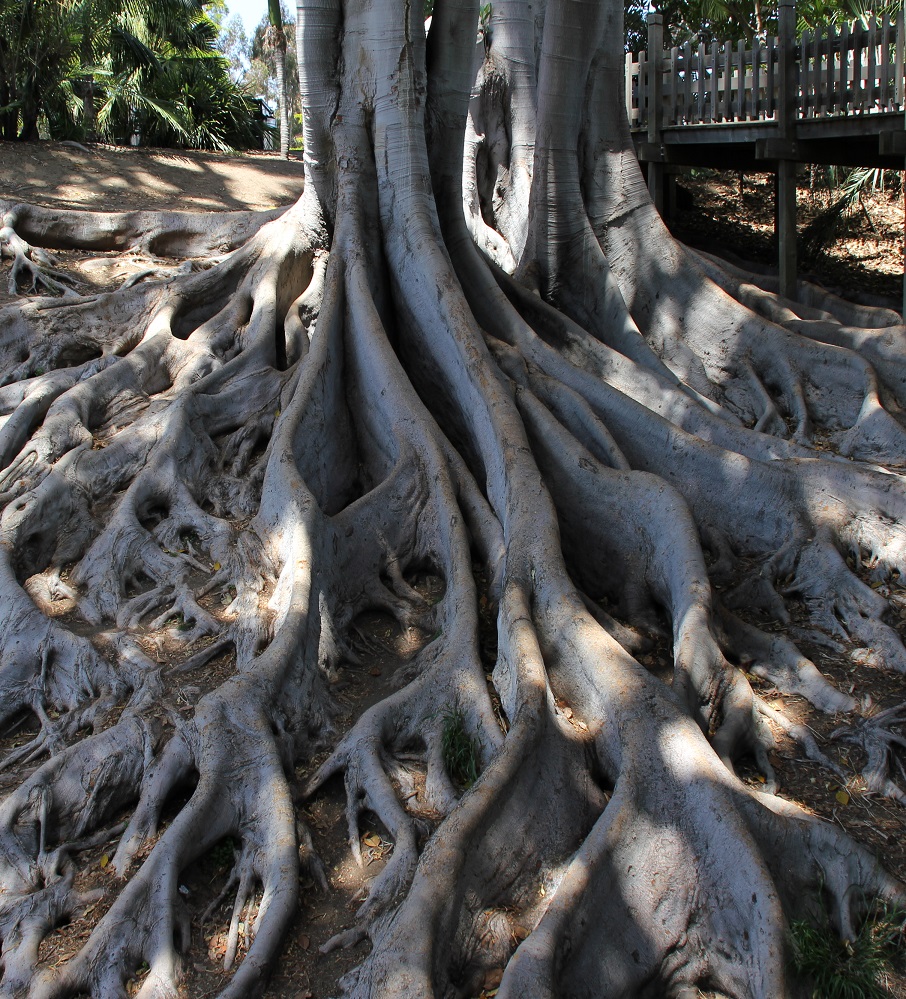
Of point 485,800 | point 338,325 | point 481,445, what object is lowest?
point 485,800

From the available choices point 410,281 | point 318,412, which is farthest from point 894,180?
point 318,412

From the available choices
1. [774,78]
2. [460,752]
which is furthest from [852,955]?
[774,78]

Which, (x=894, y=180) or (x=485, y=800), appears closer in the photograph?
(x=485, y=800)

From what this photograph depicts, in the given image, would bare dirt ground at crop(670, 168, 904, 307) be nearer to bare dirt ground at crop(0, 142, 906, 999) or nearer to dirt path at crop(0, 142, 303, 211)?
dirt path at crop(0, 142, 303, 211)

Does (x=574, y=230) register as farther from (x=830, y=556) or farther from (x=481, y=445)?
(x=830, y=556)

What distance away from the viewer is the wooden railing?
10.0 meters

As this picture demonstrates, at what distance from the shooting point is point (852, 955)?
3395 millimetres

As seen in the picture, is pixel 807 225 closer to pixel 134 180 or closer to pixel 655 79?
pixel 655 79

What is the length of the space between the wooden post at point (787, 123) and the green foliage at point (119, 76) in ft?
34.7

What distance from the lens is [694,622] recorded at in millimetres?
4676

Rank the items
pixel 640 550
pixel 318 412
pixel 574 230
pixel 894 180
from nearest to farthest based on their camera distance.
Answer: pixel 640 550 < pixel 318 412 < pixel 574 230 < pixel 894 180

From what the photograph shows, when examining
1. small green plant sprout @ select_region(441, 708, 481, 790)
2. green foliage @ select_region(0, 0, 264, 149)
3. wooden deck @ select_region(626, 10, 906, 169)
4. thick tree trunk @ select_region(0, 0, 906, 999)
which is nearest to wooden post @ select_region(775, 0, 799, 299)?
wooden deck @ select_region(626, 10, 906, 169)

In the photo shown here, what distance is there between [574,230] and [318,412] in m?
3.58

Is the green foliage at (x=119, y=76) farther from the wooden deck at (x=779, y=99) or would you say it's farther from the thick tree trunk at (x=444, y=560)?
the wooden deck at (x=779, y=99)
